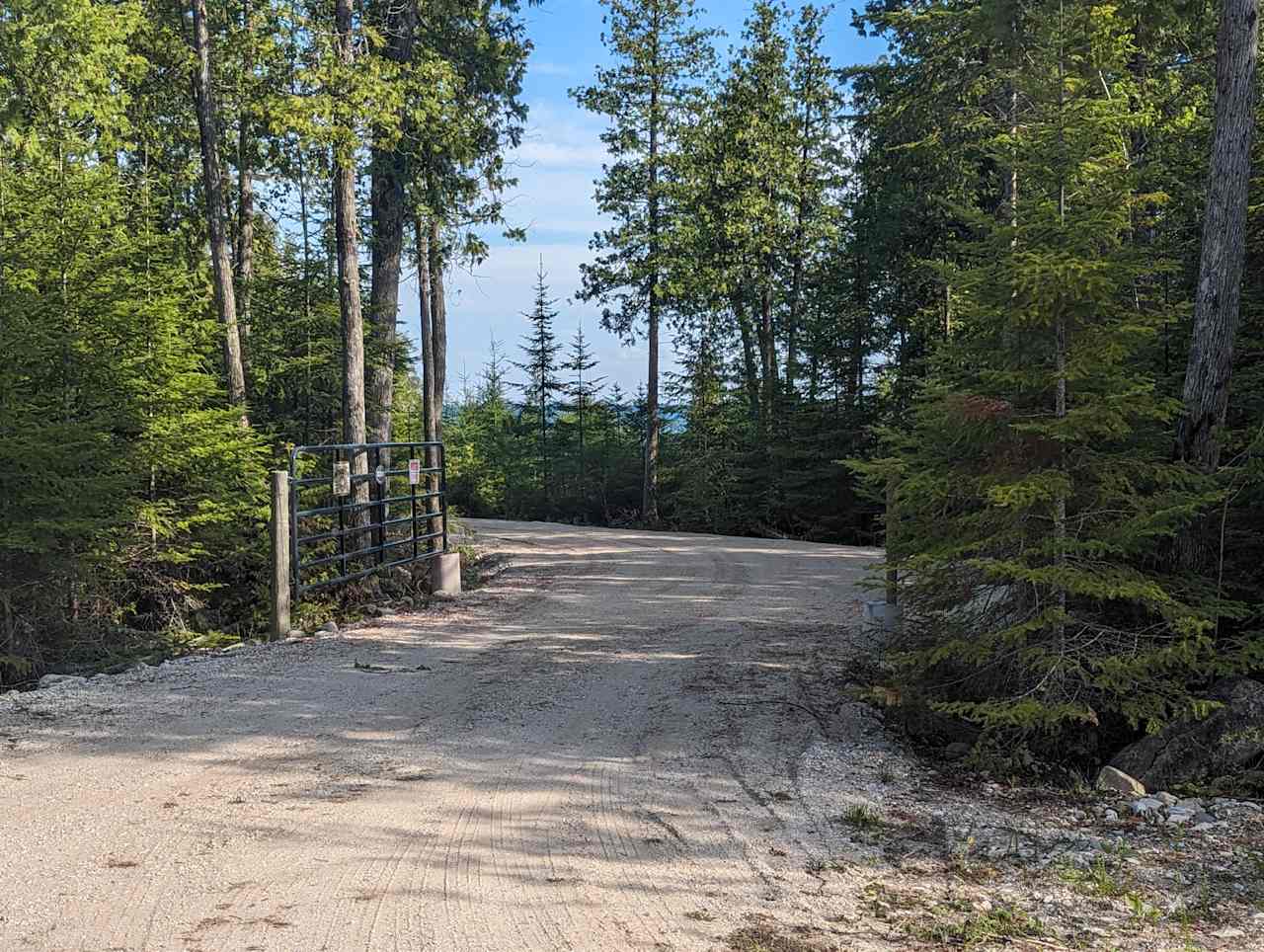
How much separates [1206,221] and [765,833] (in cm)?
518

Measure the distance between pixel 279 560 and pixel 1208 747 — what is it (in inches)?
295

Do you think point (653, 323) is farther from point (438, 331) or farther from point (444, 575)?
point (444, 575)

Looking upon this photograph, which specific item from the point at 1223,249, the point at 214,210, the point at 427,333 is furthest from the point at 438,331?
the point at 1223,249

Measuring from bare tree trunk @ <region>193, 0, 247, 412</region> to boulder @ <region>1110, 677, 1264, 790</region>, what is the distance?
13.1 metres

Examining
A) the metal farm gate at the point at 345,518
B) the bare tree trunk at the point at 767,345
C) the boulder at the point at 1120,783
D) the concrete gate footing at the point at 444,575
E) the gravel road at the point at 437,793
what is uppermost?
the bare tree trunk at the point at 767,345

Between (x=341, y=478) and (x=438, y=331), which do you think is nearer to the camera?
(x=341, y=478)

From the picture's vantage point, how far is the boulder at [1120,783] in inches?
194

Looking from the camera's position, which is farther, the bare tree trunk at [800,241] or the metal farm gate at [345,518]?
the bare tree trunk at [800,241]

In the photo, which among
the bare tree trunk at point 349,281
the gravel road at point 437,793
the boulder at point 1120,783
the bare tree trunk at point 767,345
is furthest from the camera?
the bare tree trunk at point 767,345

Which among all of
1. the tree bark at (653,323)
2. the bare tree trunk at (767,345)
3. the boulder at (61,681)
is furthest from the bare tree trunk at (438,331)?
the boulder at (61,681)

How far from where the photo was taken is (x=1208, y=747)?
5.21 m

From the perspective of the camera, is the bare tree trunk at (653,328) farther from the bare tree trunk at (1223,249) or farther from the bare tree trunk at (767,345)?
the bare tree trunk at (1223,249)

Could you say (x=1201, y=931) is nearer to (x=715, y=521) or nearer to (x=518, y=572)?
(x=518, y=572)

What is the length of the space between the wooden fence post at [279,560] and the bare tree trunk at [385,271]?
24.5 feet
